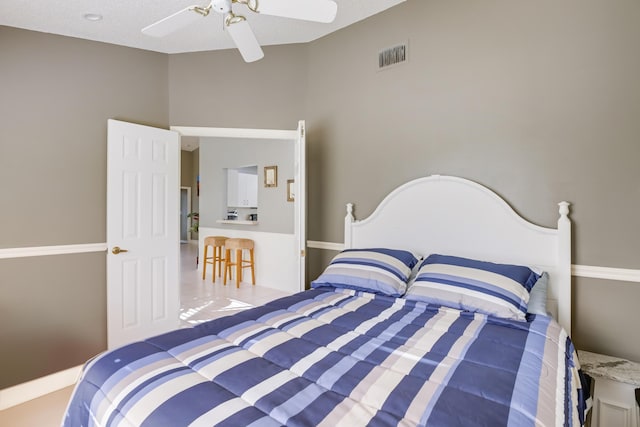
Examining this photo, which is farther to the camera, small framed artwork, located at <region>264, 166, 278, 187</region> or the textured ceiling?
small framed artwork, located at <region>264, 166, 278, 187</region>

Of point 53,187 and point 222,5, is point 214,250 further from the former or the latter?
point 222,5

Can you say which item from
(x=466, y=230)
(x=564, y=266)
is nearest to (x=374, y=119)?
(x=466, y=230)

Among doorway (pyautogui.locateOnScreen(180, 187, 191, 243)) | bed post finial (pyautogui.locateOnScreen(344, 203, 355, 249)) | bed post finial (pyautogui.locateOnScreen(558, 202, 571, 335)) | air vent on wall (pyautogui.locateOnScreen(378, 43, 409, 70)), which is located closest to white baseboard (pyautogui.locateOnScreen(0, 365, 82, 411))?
bed post finial (pyautogui.locateOnScreen(344, 203, 355, 249))

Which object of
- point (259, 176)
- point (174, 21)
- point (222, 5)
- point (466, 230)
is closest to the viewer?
point (222, 5)

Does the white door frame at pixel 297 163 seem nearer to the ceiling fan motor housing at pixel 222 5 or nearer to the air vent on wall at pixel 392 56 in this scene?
the air vent on wall at pixel 392 56

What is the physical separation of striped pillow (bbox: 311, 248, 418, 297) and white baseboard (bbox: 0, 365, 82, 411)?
200 cm

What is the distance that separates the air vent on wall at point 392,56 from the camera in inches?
114

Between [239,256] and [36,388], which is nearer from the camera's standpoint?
[36,388]

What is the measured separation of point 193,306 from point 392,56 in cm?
367

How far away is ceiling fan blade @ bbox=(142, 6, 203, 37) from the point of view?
70.2 inches

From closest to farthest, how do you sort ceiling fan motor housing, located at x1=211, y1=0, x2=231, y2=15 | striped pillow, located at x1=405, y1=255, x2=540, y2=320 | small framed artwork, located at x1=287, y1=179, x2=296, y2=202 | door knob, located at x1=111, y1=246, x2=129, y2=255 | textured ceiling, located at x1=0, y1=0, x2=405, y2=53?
ceiling fan motor housing, located at x1=211, y1=0, x2=231, y2=15 < striped pillow, located at x1=405, y1=255, x2=540, y2=320 < textured ceiling, located at x1=0, y1=0, x2=405, y2=53 < door knob, located at x1=111, y1=246, x2=129, y2=255 < small framed artwork, located at x1=287, y1=179, x2=296, y2=202

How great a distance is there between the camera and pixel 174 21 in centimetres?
185

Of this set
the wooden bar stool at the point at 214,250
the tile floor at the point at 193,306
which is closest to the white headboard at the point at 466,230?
the tile floor at the point at 193,306

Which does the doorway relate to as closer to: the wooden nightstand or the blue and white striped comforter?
the blue and white striped comforter
